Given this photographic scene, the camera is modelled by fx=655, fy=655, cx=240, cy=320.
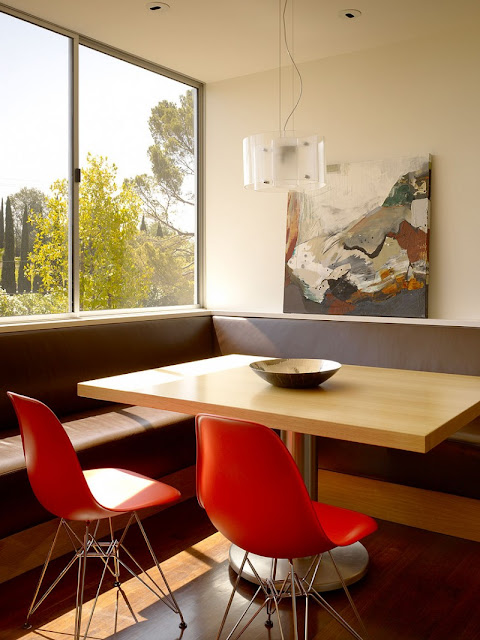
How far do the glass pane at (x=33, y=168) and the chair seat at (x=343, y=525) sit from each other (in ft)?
7.78

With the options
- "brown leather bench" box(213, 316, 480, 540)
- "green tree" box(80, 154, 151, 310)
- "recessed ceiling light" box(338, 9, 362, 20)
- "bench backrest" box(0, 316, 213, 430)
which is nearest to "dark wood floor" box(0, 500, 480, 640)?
"brown leather bench" box(213, 316, 480, 540)

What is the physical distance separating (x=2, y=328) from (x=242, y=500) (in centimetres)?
205

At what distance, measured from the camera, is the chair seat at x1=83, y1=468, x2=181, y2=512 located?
2197 millimetres

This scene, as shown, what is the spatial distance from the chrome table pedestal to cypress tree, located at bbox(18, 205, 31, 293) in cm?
187

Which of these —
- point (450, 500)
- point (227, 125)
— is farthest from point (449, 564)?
point (227, 125)

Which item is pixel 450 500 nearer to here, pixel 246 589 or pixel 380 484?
pixel 380 484

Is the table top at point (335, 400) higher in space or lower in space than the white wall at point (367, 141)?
lower

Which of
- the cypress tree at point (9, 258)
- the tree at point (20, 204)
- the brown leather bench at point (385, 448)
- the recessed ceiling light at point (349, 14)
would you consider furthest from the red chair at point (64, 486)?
the recessed ceiling light at point (349, 14)

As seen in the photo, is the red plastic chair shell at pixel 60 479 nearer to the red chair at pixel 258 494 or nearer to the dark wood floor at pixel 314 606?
the red chair at pixel 258 494

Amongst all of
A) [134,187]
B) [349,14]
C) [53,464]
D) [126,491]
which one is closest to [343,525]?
[126,491]

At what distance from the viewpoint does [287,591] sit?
2527 mm

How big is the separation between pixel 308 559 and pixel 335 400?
2.67 feet

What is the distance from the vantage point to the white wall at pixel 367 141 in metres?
4.03

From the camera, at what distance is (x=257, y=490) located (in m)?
1.79
